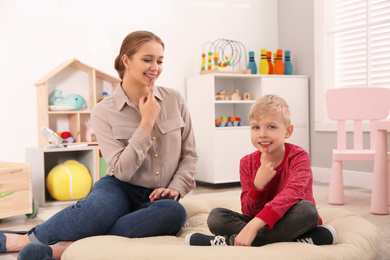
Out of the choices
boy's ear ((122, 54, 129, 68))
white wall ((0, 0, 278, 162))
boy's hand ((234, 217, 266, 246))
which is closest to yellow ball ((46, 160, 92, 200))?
white wall ((0, 0, 278, 162))

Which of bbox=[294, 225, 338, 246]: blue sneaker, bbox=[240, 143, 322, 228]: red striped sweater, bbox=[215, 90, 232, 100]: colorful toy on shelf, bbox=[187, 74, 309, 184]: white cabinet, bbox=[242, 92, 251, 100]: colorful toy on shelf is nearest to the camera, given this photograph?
bbox=[240, 143, 322, 228]: red striped sweater

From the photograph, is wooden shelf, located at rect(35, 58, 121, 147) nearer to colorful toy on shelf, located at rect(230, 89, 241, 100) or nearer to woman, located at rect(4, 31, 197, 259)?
colorful toy on shelf, located at rect(230, 89, 241, 100)

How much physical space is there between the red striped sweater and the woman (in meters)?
0.29

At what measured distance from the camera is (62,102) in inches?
138

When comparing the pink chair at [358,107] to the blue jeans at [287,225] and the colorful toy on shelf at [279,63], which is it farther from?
the blue jeans at [287,225]

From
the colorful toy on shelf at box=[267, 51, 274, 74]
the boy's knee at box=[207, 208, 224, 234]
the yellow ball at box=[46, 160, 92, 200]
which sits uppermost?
the colorful toy on shelf at box=[267, 51, 274, 74]

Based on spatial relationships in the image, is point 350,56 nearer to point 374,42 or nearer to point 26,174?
point 374,42

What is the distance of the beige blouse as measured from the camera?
6.14 ft

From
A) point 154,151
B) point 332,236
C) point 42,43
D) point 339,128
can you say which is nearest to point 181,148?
point 154,151

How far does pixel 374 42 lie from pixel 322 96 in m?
0.66

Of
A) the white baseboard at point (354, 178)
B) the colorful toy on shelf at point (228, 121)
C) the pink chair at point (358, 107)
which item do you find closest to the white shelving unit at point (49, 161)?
the colorful toy on shelf at point (228, 121)

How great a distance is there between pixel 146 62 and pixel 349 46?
2.51m

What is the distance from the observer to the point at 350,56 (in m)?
3.85

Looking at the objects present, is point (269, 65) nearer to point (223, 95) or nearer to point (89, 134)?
point (223, 95)
